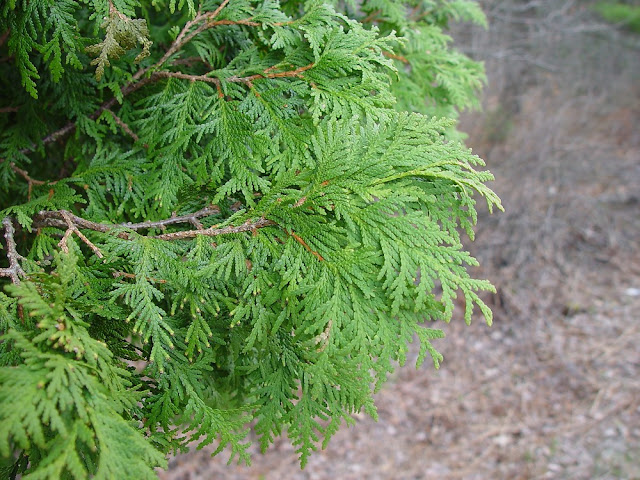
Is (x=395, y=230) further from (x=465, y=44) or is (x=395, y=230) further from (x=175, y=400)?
(x=465, y=44)

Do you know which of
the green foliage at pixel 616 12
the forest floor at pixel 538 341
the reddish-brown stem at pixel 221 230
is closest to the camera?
the reddish-brown stem at pixel 221 230

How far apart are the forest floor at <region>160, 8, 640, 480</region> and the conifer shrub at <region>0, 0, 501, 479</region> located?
10.7ft

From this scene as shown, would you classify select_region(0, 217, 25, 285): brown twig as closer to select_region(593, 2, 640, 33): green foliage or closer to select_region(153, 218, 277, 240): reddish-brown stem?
select_region(153, 218, 277, 240): reddish-brown stem

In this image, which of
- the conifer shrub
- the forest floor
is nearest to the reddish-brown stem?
the conifer shrub

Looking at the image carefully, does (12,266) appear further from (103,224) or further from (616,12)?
(616,12)

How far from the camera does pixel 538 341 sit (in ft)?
19.3

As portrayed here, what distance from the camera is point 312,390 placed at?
162cm

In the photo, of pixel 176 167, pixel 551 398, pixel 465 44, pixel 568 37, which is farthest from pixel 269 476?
pixel 568 37

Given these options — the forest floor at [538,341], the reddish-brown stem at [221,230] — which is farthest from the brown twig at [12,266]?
the forest floor at [538,341]

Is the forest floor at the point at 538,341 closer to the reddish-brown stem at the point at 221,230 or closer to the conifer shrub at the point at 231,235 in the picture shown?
the conifer shrub at the point at 231,235

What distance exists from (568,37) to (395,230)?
26.5 ft

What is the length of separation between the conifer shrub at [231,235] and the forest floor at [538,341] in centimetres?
325

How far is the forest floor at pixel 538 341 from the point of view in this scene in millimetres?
4613

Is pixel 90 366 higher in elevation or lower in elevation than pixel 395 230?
lower
